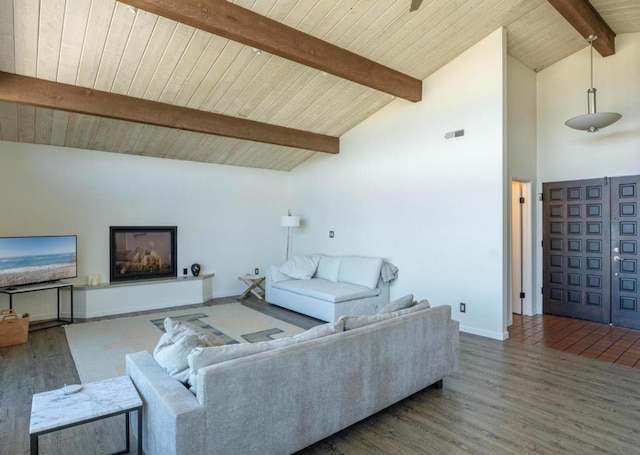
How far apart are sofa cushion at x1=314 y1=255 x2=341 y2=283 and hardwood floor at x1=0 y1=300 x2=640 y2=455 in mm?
2812

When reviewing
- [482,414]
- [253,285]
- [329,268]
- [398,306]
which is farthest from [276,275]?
[482,414]

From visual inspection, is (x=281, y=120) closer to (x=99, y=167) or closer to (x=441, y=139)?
(x=441, y=139)

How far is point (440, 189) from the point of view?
206 inches

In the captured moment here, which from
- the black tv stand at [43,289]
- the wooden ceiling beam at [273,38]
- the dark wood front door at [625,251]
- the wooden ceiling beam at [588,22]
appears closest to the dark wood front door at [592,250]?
the dark wood front door at [625,251]

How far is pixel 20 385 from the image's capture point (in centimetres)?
321

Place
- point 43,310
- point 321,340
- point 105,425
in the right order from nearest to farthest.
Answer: point 321,340
point 105,425
point 43,310

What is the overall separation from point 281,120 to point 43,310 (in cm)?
463

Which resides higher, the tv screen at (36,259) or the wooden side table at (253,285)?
the tv screen at (36,259)

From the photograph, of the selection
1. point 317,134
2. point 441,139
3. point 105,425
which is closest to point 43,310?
point 105,425

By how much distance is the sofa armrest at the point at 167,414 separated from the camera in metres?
1.71

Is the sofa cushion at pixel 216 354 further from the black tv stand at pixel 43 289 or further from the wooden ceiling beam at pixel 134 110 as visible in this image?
the black tv stand at pixel 43 289

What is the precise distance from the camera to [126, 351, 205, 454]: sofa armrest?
1.71 m

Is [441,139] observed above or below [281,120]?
below

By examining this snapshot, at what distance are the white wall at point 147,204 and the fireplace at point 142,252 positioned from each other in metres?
0.11
